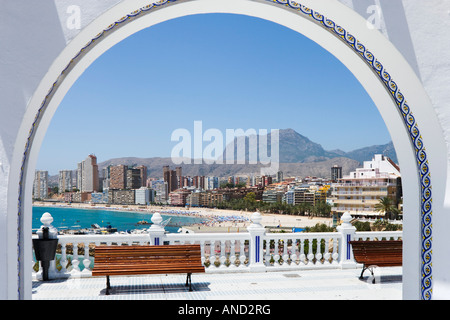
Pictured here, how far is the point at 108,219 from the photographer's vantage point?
74.0 meters

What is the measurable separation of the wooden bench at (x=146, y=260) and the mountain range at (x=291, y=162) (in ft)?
216

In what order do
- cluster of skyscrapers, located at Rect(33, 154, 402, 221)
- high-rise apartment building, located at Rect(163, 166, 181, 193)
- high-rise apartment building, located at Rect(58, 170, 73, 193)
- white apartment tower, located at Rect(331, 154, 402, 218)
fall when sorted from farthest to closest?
high-rise apartment building, located at Rect(58, 170, 73, 193) → high-rise apartment building, located at Rect(163, 166, 181, 193) → cluster of skyscrapers, located at Rect(33, 154, 402, 221) → white apartment tower, located at Rect(331, 154, 402, 218)

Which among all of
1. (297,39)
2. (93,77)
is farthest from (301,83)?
(93,77)

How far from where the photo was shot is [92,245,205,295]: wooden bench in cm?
464

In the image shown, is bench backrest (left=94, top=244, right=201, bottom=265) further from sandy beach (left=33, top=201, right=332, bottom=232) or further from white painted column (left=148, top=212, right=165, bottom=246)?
sandy beach (left=33, top=201, right=332, bottom=232)

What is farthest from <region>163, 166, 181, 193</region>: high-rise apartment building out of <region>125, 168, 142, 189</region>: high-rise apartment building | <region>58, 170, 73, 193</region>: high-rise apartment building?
<region>58, 170, 73, 193</region>: high-rise apartment building

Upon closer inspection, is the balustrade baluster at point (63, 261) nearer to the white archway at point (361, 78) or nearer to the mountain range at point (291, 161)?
the white archway at point (361, 78)

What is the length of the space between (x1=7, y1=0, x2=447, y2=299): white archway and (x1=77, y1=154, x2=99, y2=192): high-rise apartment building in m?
63.6

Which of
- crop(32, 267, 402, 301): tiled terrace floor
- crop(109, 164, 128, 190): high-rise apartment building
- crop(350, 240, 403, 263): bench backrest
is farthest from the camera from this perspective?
crop(109, 164, 128, 190): high-rise apartment building

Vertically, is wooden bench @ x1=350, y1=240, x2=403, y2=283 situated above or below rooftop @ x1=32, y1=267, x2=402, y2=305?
above

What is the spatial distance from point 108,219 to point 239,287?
72.9 m

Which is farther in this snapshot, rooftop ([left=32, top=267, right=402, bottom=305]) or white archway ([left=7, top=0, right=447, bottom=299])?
rooftop ([left=32, top=267, right=402, bottom=305])

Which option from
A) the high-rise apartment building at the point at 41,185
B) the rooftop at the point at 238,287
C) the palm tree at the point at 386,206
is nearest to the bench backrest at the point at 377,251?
the rooftop at the point at 238,287

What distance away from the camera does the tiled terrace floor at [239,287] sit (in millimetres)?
4492
